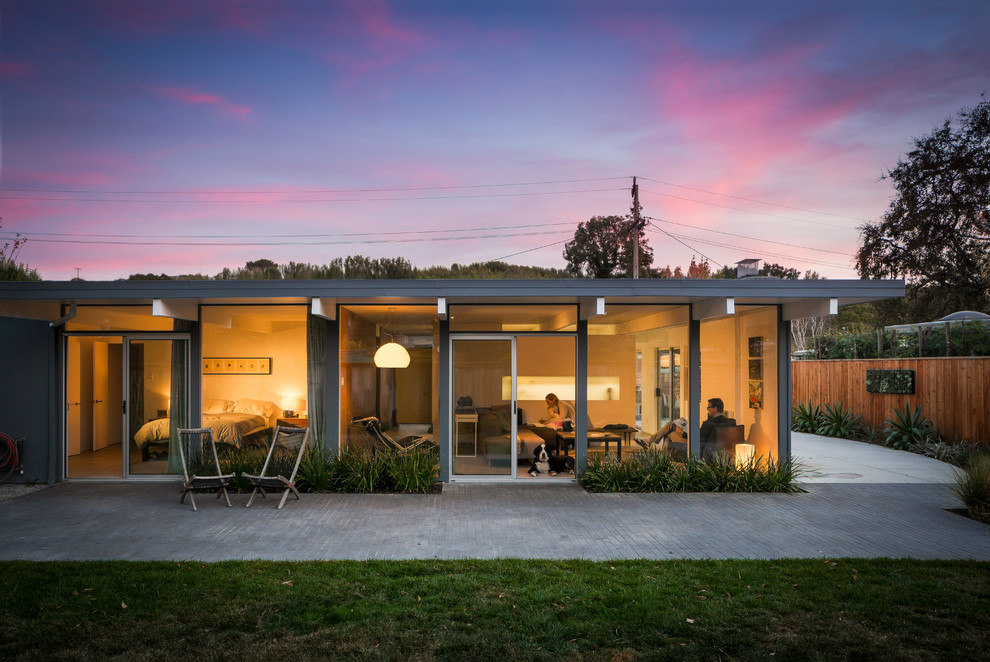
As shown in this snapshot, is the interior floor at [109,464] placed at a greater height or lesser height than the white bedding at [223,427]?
lesser

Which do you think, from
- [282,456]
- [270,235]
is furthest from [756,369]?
[270,235]

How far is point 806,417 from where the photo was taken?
1577 cm

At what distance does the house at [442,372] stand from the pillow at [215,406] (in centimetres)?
3

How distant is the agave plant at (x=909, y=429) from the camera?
40.1 feet

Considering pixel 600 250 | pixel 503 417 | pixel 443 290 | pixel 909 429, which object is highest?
pixel 600 250

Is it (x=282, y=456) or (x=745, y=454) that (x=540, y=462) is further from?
(x=282, y=456)

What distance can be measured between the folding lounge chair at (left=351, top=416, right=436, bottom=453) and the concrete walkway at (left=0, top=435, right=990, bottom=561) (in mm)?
754

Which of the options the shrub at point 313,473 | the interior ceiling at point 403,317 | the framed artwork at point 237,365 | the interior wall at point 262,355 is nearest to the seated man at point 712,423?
the interior ceiling at point 403,317

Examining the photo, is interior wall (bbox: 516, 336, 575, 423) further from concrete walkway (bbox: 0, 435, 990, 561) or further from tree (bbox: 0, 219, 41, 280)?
tree (bbox: 0, 219, 41, 280)

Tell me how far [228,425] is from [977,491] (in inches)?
384

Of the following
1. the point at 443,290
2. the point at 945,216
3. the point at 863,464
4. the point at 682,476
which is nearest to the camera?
the point at 443,290

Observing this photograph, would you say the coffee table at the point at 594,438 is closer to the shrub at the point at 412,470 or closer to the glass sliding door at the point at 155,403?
the shrub at the point at 412,470

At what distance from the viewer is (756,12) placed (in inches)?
418

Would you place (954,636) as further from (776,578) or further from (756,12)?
(756,12)
